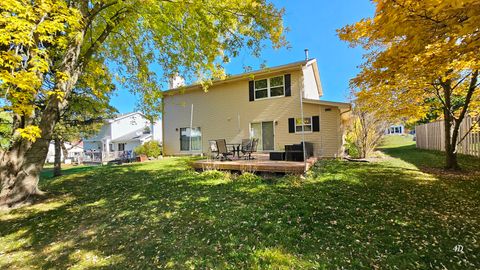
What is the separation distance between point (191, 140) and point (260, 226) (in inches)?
517

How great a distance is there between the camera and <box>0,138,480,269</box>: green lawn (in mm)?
2904

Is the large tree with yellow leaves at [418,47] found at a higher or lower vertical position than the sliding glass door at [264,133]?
Answer: higher

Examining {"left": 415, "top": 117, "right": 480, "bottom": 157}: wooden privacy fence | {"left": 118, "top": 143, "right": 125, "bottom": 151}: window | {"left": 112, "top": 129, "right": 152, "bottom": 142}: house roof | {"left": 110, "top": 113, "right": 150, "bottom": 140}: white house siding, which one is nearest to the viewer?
{"left": 415, "top": 117, "right": 480, "bottom": 157}: wooden privacy fence

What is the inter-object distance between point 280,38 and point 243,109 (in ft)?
24.4

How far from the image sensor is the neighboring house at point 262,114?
12016mm

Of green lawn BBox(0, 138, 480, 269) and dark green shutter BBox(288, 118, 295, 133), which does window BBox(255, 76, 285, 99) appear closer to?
dark green shutter BBox(288, 118, 295, 133)

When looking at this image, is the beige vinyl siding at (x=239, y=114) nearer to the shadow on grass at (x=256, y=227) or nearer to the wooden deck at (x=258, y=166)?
the wooden deck at (x=258, y=166)

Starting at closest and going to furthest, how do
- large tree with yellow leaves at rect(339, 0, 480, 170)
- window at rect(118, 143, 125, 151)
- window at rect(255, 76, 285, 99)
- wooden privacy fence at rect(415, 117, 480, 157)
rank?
large tree with yellow leaves at rect(339, 0, 480, 170) < wooden privacy fence at rect(415, 117, 480, 157) < window at rect(255, 76, 285, 99) < window at rect(118, 143, 125, 151)

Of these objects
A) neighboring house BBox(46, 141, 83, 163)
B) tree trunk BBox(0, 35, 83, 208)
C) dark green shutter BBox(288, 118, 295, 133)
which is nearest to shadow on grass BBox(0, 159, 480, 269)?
tree trunk BBox(0, 35, 83, 208)

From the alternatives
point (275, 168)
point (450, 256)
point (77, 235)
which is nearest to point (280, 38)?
point (275, 168)

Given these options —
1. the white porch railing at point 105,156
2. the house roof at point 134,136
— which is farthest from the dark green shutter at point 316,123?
the house roof at point 134,136

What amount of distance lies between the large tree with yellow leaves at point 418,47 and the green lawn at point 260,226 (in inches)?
105

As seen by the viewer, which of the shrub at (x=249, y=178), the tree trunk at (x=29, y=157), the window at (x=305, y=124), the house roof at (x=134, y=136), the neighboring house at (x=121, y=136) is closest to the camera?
the tree trunk at (x=29, y=157)

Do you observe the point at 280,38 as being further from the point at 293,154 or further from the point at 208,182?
the point at 208,182
